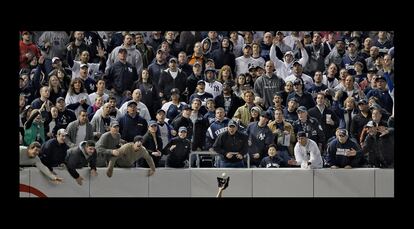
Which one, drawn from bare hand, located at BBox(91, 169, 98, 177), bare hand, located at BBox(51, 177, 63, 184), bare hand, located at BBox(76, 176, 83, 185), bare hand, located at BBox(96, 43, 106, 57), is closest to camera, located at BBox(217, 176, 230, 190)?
bare hand, located at BBox(91, 169, 98, 177)

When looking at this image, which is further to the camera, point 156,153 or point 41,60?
point 41,60

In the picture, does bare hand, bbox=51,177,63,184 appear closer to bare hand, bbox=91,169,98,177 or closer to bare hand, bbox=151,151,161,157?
bare hand, bbox=91,169,98,177

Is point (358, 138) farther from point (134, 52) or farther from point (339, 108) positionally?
point (134, 52)

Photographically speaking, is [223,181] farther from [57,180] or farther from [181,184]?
[57,180]

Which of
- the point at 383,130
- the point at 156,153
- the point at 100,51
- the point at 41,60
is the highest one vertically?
the point at 100,51

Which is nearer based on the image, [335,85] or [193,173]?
[193,173]

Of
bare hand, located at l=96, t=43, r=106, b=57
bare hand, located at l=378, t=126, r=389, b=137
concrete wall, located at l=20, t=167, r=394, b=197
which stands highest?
bare hand, located at l=96, t=43, r=106, b=57

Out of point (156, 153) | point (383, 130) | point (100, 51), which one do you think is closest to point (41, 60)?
point (100, 51)

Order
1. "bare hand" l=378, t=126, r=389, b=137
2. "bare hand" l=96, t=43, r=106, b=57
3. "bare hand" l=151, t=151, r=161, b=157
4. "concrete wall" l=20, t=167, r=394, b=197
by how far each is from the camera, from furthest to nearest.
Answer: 1. "bare hand" l=96, t=43, r=106, b=57
2. "bare hand" l=378, t=126, r=389, b=137
3. "bare hand" l=151, t=151, r=161, b=157
4. "concrete wall" l=20, t=167, r=394, b=197

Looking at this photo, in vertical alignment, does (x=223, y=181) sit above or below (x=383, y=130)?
below

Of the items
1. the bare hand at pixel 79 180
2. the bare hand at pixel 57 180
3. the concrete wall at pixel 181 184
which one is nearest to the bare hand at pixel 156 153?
the concrete wall at pixel 181 184

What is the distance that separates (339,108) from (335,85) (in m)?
0.76

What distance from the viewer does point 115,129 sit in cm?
1844
